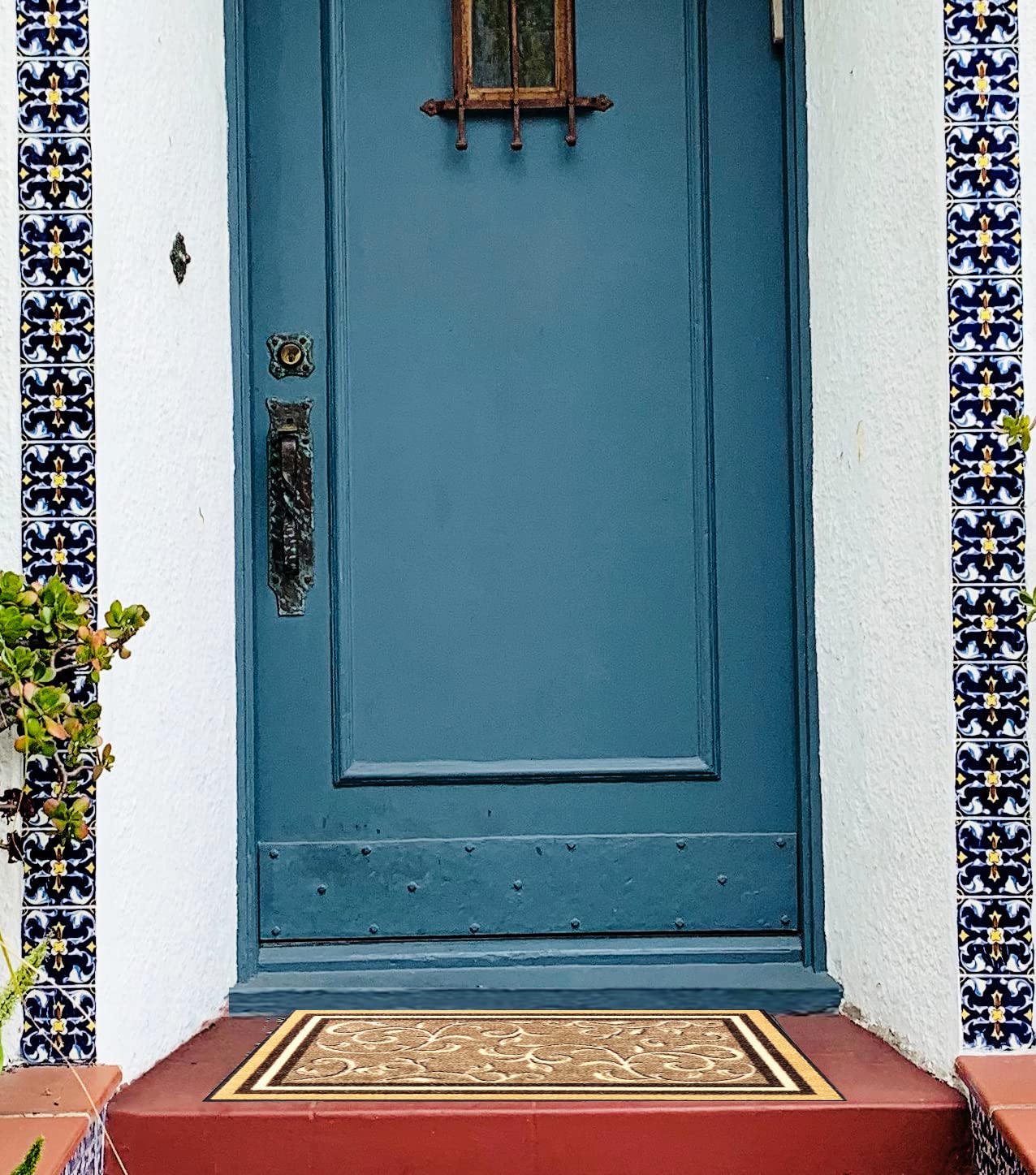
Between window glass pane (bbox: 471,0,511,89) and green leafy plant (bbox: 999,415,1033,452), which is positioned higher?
window glass pane (bbox: 471,0,511,89)

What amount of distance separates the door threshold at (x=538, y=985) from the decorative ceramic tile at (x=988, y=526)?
39cm

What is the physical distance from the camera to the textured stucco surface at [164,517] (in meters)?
1.71

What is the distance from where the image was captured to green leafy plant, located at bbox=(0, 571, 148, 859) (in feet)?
5.16

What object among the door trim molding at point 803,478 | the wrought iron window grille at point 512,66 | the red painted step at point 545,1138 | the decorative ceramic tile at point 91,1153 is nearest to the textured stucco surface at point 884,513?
the door trim molding at point 803,478

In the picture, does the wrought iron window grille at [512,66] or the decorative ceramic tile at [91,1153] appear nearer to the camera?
the decorative ceramic tile at [91,1153]

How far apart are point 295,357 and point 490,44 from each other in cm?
63

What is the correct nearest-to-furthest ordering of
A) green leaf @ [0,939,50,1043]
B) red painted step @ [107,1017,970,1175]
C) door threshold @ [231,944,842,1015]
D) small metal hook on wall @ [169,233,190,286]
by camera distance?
green leaf @ [0,939,50,1043] → red painted step @ [107,1017,970,1175] → small metal hook on wall @ [169,233,190,286] → door threshold @ [231,944,842,1015]

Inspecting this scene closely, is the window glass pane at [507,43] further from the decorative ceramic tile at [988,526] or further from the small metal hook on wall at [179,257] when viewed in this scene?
the decorative ceramic tile at [988,526]

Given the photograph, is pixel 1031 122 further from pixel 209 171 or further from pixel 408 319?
pixel 209 171

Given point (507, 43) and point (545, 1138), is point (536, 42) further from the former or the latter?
point (545, 1138)

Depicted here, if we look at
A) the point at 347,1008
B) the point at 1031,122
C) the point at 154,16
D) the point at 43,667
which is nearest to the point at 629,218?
the point at 1031,122

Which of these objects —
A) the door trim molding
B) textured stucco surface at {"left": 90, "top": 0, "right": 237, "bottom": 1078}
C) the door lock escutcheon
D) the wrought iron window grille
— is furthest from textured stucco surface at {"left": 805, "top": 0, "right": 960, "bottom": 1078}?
textured stucco surface at {"left": 90, "top": 0, "right": 237, "bottom": 1078}

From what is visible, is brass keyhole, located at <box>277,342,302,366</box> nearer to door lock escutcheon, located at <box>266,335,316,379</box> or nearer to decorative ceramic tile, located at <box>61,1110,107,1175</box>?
door lock escutcheon, located at <box>266,335,316,379</box>

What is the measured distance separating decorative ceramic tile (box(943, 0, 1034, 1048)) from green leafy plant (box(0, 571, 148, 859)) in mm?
1109
